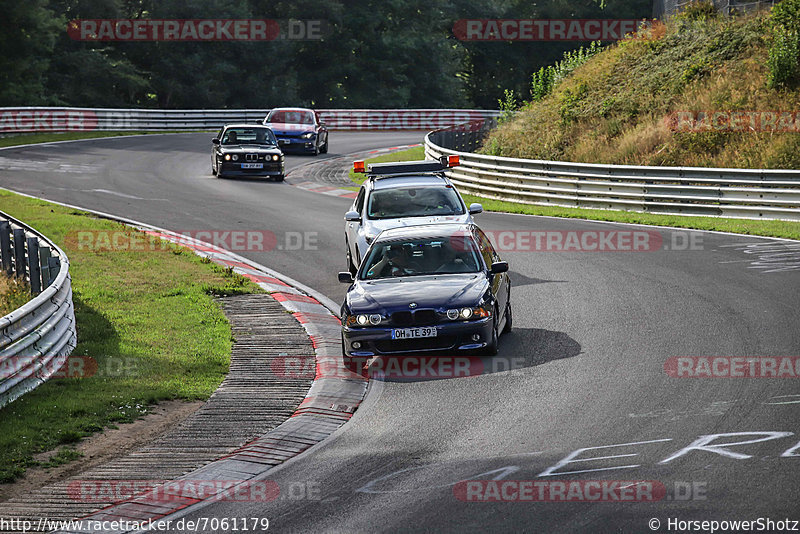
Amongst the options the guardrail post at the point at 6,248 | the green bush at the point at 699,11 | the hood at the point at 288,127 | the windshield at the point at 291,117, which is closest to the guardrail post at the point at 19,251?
the guardrail post at the point at 6,248

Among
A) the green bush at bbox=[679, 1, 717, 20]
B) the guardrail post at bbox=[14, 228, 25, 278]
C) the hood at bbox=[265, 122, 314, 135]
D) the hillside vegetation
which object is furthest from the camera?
the hood at bbox=[265, 122, 314, 135]

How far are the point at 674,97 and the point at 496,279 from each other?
64.2 feet

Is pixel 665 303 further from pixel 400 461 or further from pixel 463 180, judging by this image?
pixel 463 180

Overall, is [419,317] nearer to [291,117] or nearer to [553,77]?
[553,77]

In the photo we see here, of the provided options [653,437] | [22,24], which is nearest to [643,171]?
[653,437]

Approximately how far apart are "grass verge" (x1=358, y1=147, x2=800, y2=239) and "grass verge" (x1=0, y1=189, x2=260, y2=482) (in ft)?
30.2

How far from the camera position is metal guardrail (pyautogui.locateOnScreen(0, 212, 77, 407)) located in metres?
10.1

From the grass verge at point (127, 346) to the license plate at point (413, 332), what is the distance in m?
2.01

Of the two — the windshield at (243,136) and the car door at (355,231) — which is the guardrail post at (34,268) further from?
the windshield at (243,136)

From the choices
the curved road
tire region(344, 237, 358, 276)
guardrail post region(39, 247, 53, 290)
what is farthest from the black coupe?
guardrail post region(39, 247, 53, 290)

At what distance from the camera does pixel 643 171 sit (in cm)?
2386

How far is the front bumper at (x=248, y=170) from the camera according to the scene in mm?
31031

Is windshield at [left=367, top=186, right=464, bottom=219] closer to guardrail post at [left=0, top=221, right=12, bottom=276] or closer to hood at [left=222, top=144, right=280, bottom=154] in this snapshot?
guardrail post at [left=0, top=221, right=12, bottom=276]

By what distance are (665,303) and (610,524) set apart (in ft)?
25.9
